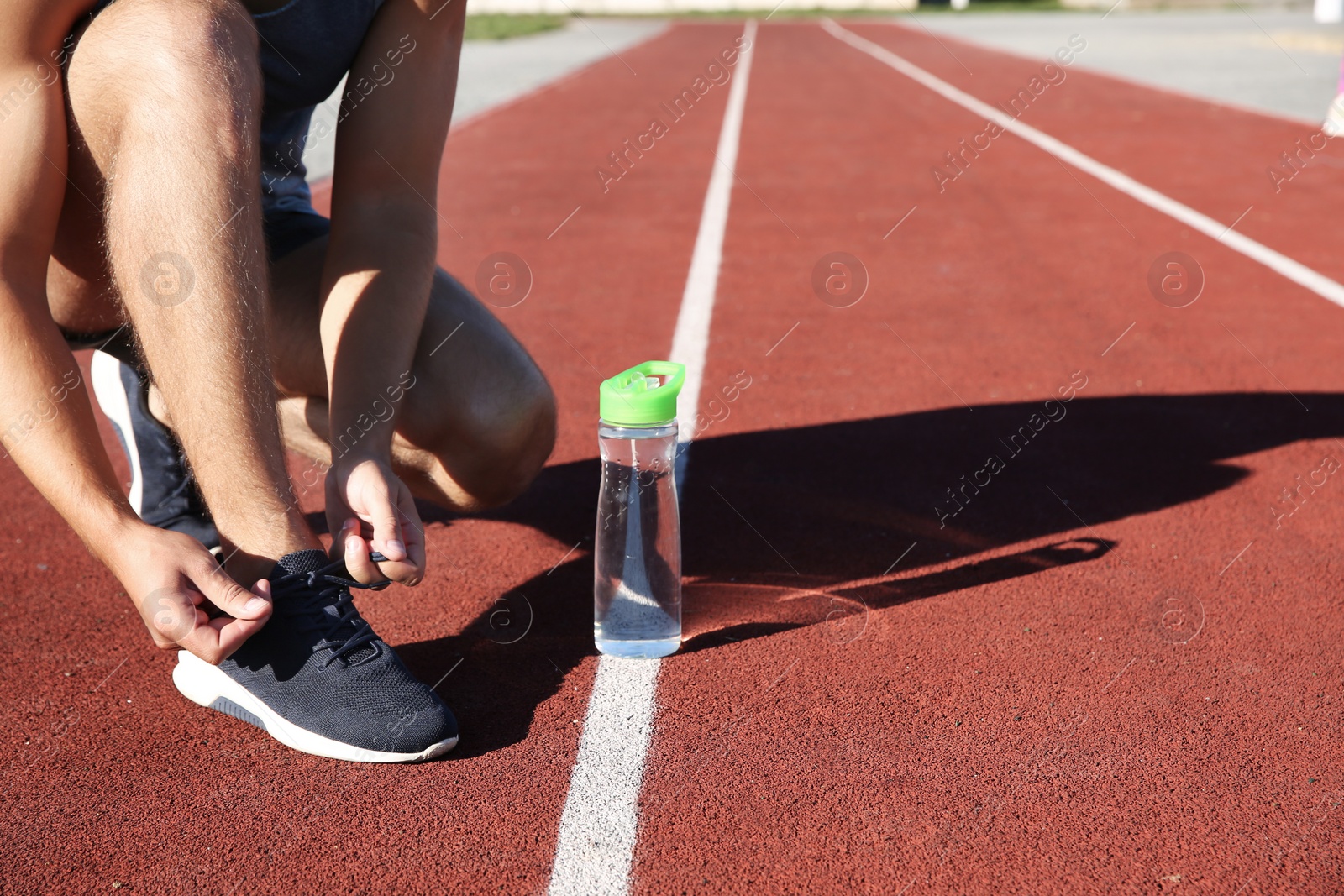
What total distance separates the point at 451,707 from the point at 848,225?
6.88 m

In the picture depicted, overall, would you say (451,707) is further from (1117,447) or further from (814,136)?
(814,136)

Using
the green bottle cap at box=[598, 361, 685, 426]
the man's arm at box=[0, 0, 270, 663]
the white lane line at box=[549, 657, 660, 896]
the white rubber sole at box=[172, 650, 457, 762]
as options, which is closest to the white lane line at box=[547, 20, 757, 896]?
the white lane line at box=[549, 657, 660, 896]

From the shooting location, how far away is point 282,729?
2.45m

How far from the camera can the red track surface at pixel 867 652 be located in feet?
7.20

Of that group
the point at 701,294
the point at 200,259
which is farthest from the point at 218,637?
the point at 701,294

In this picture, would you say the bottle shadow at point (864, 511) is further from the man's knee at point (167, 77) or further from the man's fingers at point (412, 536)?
the man's knee at point (167, 77)

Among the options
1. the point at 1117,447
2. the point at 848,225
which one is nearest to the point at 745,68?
the point at 848,225

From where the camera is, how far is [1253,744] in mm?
2521

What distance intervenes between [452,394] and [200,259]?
0.88 metres

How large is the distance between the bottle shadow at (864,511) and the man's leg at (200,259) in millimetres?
698

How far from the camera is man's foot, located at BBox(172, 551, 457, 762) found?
2379mm

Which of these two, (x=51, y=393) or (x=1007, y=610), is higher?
(x=51, y=393)

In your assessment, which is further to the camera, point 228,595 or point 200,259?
point 200,259

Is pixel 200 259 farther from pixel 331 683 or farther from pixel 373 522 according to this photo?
pixel 331 683
